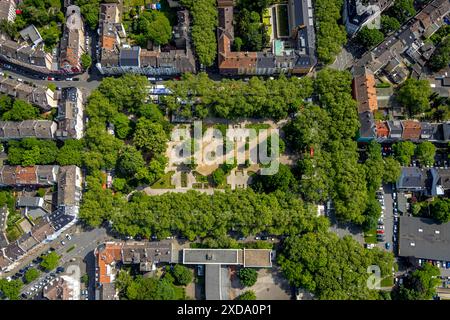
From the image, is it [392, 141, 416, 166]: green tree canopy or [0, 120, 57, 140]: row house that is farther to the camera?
[392, 141, 416, 166]: green tree canopy

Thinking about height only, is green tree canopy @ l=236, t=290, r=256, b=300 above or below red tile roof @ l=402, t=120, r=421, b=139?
below

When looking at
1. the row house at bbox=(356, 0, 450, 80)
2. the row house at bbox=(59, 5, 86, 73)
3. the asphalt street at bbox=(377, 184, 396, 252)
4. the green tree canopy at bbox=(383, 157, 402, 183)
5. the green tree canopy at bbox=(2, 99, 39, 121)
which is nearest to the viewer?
the green tree canopy at bbox=(383, 157, 402, 183)

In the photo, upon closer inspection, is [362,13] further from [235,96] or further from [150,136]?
[150,136]

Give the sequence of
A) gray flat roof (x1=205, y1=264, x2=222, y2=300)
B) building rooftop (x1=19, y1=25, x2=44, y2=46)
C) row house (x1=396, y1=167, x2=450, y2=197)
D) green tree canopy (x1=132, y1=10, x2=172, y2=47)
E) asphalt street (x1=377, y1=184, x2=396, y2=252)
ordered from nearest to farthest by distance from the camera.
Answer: gray flat roof (x1=205, y1=264, x2=222, y2=300) → row house (x1=396, y1=167, x2=450, y2=197) → asphalt street (x1=377, y1=184, x2=396, y2=252) → green tree canopy (x1=132, y1=10, x2=172, y2=47) → building rooftop (x1=19, y1=25, x2=44, y2=46)

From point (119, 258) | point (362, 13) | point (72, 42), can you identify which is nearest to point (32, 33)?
point (72, 42)

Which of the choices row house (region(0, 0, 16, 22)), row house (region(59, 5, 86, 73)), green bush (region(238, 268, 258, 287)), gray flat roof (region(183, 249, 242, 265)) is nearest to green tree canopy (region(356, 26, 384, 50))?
gray flat roof (region(183, 249, 242, 265))

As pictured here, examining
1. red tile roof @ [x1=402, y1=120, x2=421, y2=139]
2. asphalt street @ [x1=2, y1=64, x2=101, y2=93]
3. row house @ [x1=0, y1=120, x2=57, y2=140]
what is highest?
asphalt street @ [x1=2, y1=64, x2=101, y2=93]

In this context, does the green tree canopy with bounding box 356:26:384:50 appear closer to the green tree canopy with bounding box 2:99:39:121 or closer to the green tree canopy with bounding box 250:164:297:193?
the green tree canopy with bounding box 250:164:297:193

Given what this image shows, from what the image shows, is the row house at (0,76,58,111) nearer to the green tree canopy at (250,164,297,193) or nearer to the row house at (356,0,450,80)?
the green tree canopy at (250,164,297,193)
